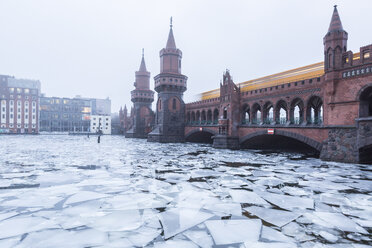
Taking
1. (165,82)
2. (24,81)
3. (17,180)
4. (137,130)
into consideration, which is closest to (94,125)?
(24,81)

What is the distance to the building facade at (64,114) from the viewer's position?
94.7 meters

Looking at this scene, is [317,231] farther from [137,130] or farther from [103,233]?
[137,130]

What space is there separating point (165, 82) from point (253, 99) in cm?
1817

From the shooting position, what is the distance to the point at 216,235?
4.54 m

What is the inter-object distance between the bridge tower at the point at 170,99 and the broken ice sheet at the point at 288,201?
104ft

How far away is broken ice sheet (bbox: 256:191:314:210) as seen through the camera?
6285 mm

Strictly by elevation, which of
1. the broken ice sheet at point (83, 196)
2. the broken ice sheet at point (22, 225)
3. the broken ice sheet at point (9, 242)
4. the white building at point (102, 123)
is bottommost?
the broken ice sheet at point (83, 196)

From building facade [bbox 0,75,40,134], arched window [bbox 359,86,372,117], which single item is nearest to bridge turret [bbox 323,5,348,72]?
arched window [bbox 359,86,372,117]

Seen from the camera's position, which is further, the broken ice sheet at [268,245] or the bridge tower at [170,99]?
the bridge tower at [170,99]

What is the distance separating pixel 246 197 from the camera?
279 inches

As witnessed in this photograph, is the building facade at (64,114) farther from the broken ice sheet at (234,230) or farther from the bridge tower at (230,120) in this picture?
the broken ice sheet at (234,230)

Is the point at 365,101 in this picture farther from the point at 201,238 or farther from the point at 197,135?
the point at 197,135

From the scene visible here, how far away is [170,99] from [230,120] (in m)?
15.9

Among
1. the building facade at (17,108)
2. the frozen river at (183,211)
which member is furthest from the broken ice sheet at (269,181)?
the building facade at (17,108)
